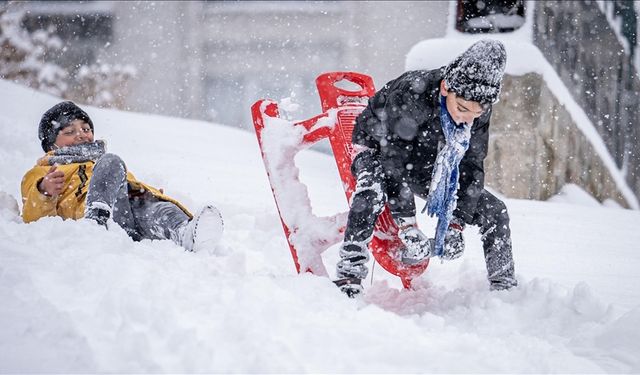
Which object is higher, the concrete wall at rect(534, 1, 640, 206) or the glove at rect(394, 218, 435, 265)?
the glove at rect(394, 218, 435, 265)

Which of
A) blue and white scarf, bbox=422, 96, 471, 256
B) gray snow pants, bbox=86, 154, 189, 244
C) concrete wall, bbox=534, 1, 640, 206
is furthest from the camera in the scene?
concrete wall, bbox=534, 1, 640, 206

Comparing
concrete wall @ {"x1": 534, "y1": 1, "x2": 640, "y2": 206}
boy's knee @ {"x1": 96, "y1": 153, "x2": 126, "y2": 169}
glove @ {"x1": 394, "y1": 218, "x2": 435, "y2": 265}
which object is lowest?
concrete wall @ {"x1": 534, "y1": 1, "x2": 640, "y2": 206}

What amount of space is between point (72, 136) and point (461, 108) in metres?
1.83

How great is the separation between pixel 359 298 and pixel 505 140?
3.37 meters

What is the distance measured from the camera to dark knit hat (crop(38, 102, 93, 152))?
10.2 feet

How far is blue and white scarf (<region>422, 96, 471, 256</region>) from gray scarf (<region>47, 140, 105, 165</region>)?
1557 millimetres

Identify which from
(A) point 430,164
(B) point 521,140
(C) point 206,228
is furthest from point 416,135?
(B) point 521,140

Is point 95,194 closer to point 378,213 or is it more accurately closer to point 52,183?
point 52,183

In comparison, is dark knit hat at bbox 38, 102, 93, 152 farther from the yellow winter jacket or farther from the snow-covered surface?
the snow-covered surface

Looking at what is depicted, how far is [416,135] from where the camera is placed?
236 centimetres

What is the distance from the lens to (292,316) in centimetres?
161

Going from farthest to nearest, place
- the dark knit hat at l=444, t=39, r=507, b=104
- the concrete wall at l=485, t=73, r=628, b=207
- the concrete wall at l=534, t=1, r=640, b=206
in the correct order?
the concrete wall at l=534, t=1, r=640, b=206, the concrete wall at l=485, t=73, r=628, b=207, the dark knit hat at l=444, t=39, r=507, b=104

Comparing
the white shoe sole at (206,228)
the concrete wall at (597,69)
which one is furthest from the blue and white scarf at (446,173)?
the concrete wall at (597,69)

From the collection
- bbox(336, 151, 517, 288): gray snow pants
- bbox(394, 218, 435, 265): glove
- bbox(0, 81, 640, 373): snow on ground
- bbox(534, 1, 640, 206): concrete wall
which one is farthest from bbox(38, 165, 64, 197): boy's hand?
bbox(534, 1, 640, 206): concrete wall
